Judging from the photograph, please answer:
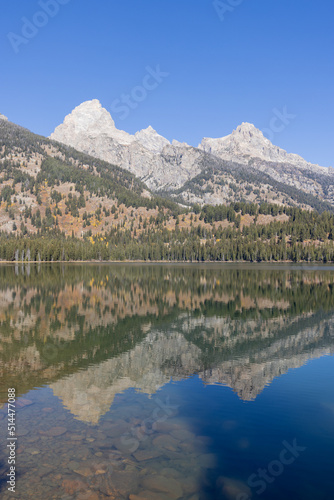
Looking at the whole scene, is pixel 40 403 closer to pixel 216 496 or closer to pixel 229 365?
pixel 216 496

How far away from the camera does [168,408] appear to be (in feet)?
77.4

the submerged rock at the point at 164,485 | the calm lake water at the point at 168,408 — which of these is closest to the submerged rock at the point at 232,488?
the calm lake water at the point at 168,408

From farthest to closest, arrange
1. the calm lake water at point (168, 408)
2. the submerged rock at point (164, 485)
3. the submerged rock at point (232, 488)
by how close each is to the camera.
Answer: the calm lake water at point (168, 408)
the submerged rock at point (232, 488)
the submerged rock at point (164, 485)

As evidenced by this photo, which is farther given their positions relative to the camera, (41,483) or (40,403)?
(40,403)

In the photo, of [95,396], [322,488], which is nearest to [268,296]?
[95,396]

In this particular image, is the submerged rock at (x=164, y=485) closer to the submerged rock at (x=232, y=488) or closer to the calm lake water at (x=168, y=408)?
the calm lake water at (x=168, y=408)

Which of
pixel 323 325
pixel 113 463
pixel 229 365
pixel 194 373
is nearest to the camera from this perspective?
pixel 113 463

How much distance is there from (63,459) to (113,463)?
7.57 ft

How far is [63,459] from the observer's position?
17062mm

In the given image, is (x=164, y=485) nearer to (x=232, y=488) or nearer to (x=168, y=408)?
(x=232, y=488)

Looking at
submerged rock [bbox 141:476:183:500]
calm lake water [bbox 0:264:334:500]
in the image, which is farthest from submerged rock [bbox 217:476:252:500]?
submerged rock [bbox 141:476:183:500]

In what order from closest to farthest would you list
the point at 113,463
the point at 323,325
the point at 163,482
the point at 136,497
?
1. the point at 136,497
2. the point at 163,482
3. the point at 113,463
4. the point at 323,325

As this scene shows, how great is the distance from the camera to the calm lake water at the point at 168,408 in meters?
15.9

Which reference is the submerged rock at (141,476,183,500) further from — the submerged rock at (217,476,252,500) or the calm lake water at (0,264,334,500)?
the submerged rock at (217,476,252,500)
